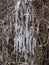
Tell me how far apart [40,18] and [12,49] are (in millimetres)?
392

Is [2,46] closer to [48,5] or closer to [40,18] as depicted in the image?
[40,18]

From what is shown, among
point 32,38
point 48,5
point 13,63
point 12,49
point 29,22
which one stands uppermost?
point 48,5

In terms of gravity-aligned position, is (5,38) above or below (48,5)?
below

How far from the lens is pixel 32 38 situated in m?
1.43

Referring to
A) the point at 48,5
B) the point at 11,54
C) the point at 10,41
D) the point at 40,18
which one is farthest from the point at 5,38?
the point at 48,5

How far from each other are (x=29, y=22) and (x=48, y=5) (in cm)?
24

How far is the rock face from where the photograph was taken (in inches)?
56.4

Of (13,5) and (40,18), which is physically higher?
(13,5)

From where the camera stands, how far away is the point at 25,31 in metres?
1.45

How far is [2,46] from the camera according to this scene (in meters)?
1.48

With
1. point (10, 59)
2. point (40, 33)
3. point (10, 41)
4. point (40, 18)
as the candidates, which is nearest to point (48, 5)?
point (40, 18)

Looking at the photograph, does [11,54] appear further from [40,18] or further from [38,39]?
[40,18]

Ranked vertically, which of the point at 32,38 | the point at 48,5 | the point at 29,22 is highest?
the point at 48,5

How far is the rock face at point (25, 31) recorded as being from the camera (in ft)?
4.70
